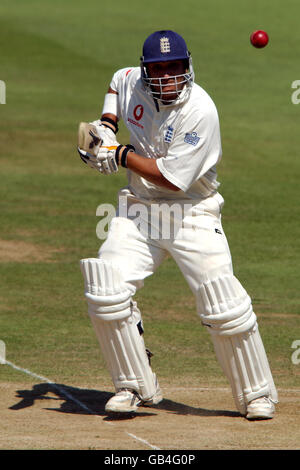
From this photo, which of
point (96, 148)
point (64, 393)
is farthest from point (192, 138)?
point (64, 393)

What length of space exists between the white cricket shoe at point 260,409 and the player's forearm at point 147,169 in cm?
142

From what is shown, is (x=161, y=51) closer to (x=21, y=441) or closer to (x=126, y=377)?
Answer: (x=126, y=377)

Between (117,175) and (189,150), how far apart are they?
9.45 meters

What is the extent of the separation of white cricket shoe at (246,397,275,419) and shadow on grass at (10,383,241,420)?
233 mm

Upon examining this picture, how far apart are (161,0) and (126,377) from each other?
25090mm

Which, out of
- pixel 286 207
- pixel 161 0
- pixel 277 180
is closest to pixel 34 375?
pixel 286 207

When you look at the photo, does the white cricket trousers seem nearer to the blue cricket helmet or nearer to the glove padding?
the glove padding

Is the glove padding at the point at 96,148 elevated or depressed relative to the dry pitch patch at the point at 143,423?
elevated

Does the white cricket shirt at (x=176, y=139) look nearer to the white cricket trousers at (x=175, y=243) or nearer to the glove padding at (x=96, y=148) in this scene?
the white cricket trousers at (x=175, y=243)

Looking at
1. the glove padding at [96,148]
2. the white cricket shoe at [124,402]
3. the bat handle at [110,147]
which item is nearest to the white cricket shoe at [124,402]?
the white cricket shoe at [124,402]

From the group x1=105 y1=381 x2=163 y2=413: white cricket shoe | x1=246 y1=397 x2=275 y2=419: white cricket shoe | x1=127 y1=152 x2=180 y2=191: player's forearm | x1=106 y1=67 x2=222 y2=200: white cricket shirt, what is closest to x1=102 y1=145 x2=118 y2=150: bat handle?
x1=127 y1=152 x2=180 y2=191: player's forearm

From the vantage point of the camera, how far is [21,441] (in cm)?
543

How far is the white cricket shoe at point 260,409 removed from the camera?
6.01 metres

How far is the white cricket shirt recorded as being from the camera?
236 inches
